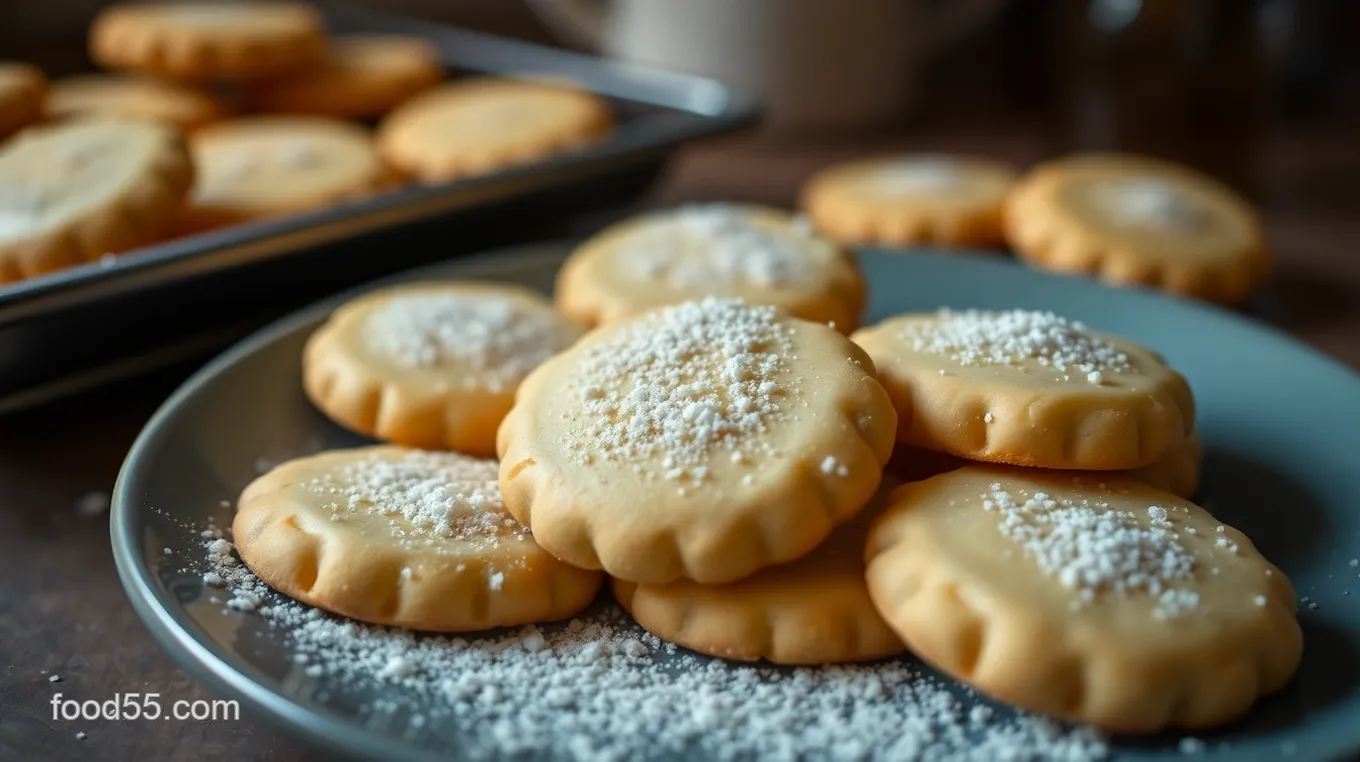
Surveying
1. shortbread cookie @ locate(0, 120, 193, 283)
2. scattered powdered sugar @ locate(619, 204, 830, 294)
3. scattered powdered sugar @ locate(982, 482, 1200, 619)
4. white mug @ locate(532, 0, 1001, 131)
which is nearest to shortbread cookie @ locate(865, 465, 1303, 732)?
scattered powdered sugar @ locate(982, 482, 1200, 619)

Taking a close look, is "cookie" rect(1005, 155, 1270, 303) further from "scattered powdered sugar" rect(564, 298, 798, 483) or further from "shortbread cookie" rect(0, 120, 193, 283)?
"shortbread cookie" rect(0, 120, 193, 283)

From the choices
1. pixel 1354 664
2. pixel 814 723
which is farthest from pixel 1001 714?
pixel 1354 664

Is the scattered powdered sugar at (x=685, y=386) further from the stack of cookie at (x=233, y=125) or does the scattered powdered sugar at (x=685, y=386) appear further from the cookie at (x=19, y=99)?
the cookie at (x=19, y=99)

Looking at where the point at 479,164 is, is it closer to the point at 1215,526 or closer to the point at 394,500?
the point at 394,500

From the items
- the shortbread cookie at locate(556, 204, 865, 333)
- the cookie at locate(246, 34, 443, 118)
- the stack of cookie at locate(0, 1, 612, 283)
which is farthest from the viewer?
the cookie at locate(246, 34, 443, 118)

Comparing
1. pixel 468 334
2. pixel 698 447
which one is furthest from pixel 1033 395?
pixel 468 334

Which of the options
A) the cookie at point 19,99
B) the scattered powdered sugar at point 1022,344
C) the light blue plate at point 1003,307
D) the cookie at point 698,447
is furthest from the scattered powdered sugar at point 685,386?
the cookie at point 19,99

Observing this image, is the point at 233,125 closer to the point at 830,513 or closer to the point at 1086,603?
the point at 830,513

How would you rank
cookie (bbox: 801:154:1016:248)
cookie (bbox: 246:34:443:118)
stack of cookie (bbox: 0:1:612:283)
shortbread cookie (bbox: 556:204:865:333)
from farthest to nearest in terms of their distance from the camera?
cookie (bbox: 246:34:443:118) → cookie (bbox: 801:154:1016:248) → stack of cookie (bbox: 0:1:612:283) → shortbread cookie (bbox: 556:204:865:333)
